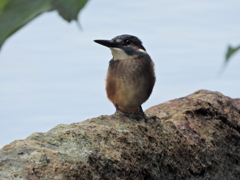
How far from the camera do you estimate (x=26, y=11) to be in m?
0.28

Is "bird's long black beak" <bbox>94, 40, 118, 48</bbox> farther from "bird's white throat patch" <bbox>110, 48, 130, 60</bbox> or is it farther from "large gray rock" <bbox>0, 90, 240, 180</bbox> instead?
"large gray rock" <bbox>0, 90, 240, 180</bbox>

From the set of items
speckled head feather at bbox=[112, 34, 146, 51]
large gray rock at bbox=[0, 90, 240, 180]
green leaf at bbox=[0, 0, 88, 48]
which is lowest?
large gray rock at bbox=[0, 90, 240, 180]

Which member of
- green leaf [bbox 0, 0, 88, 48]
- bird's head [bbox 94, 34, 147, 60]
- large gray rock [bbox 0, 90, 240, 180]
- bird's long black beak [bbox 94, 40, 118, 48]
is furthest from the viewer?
bird's head [bbox 94, 34, 147, 60]

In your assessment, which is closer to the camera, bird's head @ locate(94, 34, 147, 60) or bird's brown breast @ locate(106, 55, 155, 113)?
bird's brown breast @ locate(106, 55, 155, 113)

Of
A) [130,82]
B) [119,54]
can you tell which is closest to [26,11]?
[130,82]

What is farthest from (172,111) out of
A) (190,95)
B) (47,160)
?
(47,160)

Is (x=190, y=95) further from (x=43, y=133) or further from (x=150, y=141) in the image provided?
(x=43, y=133)

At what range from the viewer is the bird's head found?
3033 millimetres

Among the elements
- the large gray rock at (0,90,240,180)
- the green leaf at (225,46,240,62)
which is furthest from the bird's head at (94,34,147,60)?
the green leaf at (225,46,240,62)

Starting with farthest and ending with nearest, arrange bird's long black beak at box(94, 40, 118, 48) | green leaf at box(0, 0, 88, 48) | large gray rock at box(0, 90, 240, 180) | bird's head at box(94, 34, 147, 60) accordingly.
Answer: bird's head at box(94, 34, 147, 60) < bird's long black beak at box(94, 40, 118, 48) < large gray rock at box(0, 90, 240, 180) < green leaf at box(0, 0, 88, 48)

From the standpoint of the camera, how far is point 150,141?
2992 millimetres

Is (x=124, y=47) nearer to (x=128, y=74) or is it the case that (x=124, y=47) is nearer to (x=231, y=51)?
(x=128, y=74)

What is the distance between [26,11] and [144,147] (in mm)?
2660

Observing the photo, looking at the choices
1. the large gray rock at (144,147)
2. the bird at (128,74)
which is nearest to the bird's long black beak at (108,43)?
the bird at (128,74)
